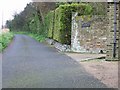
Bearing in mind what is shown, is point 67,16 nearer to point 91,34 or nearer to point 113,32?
point 91,34

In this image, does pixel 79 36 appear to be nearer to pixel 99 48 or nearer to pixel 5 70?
pixel 99 48

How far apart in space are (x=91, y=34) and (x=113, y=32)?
4.00 metres

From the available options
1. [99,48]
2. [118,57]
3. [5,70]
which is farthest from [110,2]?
[5,70]

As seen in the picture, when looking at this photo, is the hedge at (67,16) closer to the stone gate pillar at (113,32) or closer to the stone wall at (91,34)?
the stone wall at (91,34)

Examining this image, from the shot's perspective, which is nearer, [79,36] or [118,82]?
[118,82]

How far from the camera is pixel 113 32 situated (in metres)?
14.6

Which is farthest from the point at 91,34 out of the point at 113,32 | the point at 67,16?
the point at 113,32

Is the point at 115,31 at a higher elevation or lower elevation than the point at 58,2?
lower

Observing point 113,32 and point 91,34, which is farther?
point 91,34

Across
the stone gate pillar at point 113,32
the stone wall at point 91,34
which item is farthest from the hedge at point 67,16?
the stone gate pillar at point 113,32

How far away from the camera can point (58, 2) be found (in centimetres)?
2995

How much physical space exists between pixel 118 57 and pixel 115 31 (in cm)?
116

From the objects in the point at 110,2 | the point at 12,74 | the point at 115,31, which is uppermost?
the point at 110,2

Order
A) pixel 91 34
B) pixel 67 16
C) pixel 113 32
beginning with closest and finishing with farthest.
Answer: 1. pixel 113 32
2. pixel 91 34
3. pixel 67 16
